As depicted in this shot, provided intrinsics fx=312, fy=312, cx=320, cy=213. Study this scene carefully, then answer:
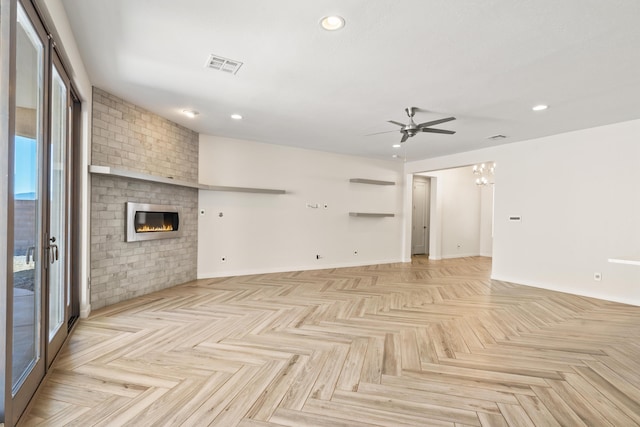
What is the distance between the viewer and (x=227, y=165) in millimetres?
6094

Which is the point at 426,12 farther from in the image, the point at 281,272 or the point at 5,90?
the point at 281,272

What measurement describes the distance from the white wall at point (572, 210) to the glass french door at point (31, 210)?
6.81 m

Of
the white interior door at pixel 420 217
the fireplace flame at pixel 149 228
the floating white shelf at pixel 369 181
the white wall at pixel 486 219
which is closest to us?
the fireplace flame at pixel 149 228

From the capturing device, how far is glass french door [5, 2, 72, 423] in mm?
1875

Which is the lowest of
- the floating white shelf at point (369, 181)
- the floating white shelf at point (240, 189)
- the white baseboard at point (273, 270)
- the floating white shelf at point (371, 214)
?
the white baseboard at point (273, 270)

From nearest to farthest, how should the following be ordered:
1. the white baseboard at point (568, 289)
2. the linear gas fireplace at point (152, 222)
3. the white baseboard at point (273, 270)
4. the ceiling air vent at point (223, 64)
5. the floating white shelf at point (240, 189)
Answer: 1. the ceiling air vent at point (223, 64)
2. the linear gas fireplace at point (152, 222)
3. the white baseboard at point (568, 289)
4. the floating white shelf at point (240, 189)
5. the white baseboard at point (273, 270)

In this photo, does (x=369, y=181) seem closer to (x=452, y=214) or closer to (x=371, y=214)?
(x=371, y=214)

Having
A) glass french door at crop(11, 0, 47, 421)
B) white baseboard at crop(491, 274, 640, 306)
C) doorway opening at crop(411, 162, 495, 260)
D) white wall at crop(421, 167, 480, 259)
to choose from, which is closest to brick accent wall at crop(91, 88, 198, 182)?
glass french door at crop(11, 0, 47, 421)

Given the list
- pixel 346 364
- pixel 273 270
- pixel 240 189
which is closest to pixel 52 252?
pixel 346 364

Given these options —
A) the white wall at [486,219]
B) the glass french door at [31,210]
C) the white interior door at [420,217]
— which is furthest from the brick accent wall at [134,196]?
the white wall at [486,219]

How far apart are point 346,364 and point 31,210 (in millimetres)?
2568

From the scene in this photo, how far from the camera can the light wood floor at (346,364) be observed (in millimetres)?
1939

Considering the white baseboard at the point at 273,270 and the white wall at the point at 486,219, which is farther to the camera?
the white wall at the point at 486,219

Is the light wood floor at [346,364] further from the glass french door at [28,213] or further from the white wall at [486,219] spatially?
the white wall at [486,219]
